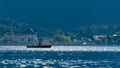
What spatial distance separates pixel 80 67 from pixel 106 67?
396 cm

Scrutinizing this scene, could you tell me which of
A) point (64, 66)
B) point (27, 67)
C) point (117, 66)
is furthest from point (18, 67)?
point (117, 66)

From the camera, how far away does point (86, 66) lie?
105 metres

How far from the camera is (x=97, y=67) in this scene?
10225cm

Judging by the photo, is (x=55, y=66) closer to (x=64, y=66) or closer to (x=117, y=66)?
(x=64, y=66)

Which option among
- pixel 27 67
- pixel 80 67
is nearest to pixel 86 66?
pixel 80 67

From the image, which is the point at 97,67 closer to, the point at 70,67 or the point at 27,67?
the point at 70,67

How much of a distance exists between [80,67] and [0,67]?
12.1 metres

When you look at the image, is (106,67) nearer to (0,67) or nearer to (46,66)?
(46,66)

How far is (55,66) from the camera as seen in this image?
342 feet

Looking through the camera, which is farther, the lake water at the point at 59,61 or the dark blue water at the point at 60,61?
the lake water at the point at 59,61

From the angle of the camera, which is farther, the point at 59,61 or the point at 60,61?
the point at 60,61

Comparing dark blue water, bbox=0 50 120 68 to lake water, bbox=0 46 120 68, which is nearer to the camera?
dark blue water, bbox=0 50 120 68

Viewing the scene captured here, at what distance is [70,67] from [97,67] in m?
4.13

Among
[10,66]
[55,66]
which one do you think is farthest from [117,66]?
[10,66]
